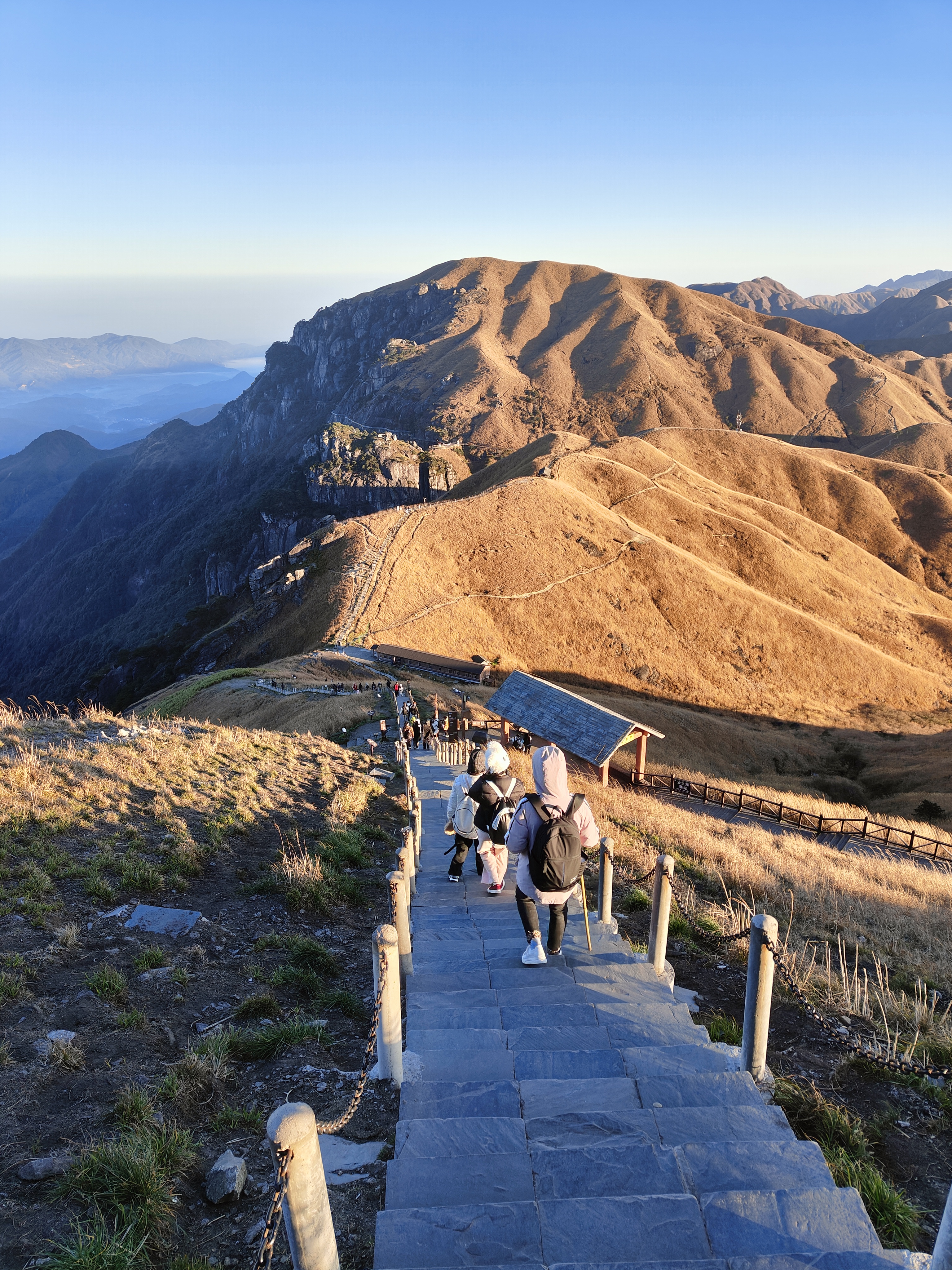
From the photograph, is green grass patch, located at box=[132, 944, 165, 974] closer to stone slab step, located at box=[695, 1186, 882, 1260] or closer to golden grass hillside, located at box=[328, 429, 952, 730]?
stone slab step, located at box=[695, 1186, 882, 1260]

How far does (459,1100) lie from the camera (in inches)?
162

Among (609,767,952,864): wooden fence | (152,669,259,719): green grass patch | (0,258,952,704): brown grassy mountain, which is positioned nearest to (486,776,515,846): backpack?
(609,767,952,864): wooden fence

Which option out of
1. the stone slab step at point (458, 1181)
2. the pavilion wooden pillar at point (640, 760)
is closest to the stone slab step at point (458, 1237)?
the stone slab step at point (458, 1181)

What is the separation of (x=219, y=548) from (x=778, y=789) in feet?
444

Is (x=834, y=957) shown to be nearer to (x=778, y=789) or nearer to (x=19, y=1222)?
(x=19, y=1222)

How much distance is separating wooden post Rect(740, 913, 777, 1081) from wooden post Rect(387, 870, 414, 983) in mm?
2618

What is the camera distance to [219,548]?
146750 mm

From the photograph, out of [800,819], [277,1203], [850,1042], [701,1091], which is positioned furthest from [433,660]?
[277,1203]

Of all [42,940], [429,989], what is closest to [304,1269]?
[429,989]

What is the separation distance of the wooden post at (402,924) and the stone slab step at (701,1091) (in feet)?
7.25

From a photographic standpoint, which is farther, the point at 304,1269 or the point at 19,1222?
the point at 19,1222

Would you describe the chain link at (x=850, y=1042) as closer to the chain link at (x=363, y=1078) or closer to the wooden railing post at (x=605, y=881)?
the wooden railing post at (x=605, y=881)

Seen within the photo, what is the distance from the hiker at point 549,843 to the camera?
5941 millimetres

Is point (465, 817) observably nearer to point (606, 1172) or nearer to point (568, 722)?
point (606, 1172)
